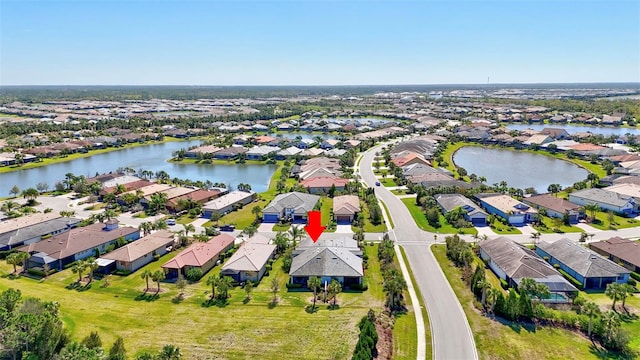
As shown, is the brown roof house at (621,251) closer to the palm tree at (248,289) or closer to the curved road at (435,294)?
the curved road at (435,294)

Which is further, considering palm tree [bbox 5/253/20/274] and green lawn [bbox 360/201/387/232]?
green lawn [bbox 360/201/387/232]

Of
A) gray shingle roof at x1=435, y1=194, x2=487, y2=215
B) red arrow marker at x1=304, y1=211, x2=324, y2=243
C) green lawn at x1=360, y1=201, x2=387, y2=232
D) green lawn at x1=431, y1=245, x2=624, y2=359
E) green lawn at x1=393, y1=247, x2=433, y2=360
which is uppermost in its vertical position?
gray shingle roof at x1=435, y1=194, x2=487, y2=215

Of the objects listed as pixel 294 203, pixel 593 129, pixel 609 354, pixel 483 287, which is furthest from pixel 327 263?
pixel 593 129

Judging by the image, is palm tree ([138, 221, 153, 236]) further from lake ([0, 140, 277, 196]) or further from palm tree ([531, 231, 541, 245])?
palm tree ([531, 231, 541, 245])

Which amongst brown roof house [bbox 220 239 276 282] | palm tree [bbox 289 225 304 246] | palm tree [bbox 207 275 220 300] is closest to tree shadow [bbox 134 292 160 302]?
palm tree [bbox 207 275 220 300]

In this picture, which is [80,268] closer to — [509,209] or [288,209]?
[288,209]

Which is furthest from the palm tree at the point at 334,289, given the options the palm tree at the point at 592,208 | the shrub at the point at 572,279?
the palm tree at the point at 592,208

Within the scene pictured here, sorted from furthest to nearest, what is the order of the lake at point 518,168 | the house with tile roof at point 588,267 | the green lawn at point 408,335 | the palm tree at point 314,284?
the lake at point 518,168
the house with tile roof at point 588,267
the palm tree at point 314,284
the green lawn at point 408,335
